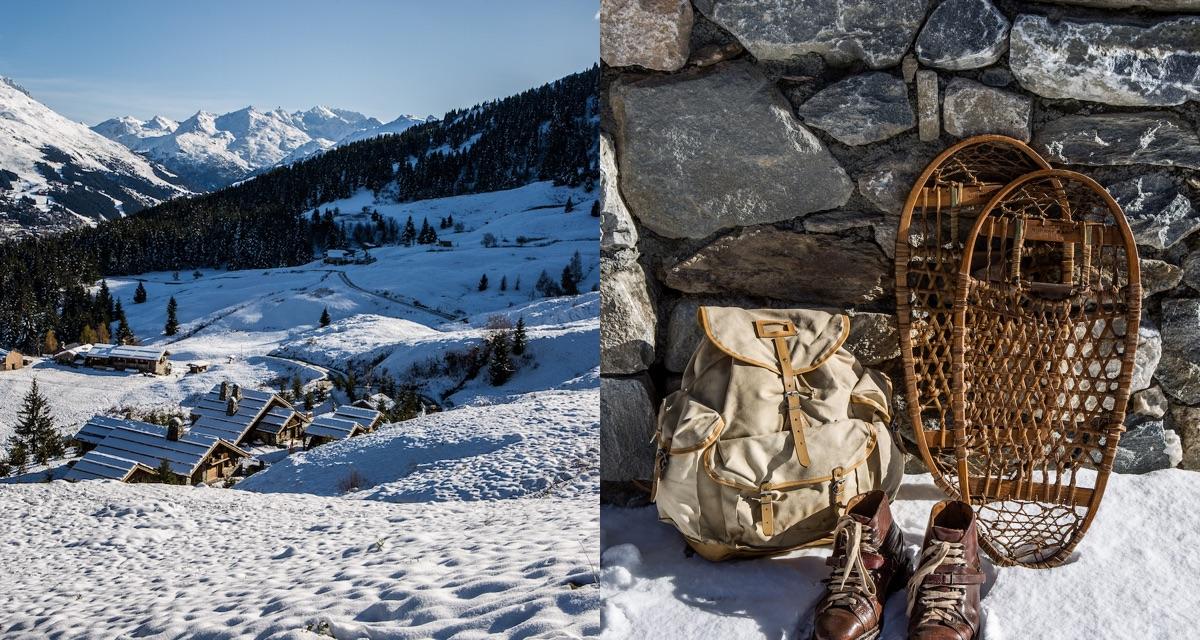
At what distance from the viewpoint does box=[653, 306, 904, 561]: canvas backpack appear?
60.8 inches

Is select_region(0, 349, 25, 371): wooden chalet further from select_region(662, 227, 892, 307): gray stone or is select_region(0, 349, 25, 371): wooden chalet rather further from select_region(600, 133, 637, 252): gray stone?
select_region(662, 227, 892, 307): gray stone

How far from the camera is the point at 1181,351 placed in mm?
1945

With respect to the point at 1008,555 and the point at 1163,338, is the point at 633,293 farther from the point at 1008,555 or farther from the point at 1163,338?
the point at 1163,338

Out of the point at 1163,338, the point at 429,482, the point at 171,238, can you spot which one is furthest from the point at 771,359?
the point at 171,238

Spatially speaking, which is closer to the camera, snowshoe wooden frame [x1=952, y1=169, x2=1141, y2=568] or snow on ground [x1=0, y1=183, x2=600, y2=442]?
snowshoe wooden frame [x1=952, y1=169, x2=1141, y2=568]

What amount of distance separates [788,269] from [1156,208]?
0.98m

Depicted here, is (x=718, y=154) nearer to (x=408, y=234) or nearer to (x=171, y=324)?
(x=171, y=324)

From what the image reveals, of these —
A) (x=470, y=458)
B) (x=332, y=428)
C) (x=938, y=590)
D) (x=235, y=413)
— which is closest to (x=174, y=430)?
(x=235, y=413)

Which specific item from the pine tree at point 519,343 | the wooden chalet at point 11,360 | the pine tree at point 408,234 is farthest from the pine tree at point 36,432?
the pine tree at point 408,234

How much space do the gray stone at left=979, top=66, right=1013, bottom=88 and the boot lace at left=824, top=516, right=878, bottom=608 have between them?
121cm

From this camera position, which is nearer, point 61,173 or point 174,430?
point 174,430

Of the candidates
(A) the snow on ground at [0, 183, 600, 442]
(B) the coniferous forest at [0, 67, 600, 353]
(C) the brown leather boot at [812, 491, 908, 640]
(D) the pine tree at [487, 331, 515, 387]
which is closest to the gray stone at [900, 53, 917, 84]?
(C) the brown leather boot at [812, 491, 908, 640]

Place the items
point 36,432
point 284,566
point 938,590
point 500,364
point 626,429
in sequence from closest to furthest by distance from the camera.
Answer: point 938,590, point 626,429, point 284,566, point 36,432, point 500,364

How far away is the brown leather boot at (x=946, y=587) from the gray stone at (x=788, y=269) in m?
0.72
